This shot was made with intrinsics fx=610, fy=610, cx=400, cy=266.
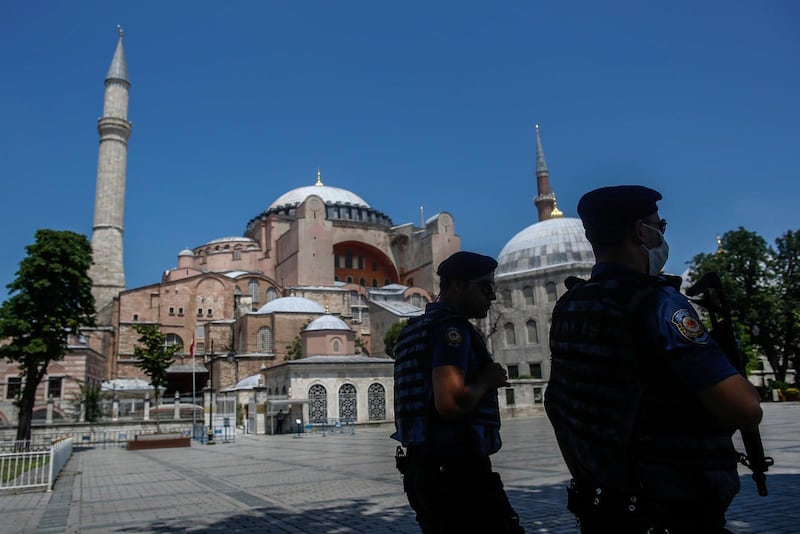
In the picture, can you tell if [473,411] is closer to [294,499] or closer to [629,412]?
[629,412]

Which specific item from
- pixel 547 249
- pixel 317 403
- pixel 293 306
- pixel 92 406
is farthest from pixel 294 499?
pixel 547 249

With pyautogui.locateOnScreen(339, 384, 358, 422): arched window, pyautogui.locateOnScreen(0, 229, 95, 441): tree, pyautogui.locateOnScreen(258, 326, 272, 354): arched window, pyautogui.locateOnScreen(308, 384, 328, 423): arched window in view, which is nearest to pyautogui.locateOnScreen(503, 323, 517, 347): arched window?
pyautogui.locateOnScreen(258, 326, 272, 354): arched window

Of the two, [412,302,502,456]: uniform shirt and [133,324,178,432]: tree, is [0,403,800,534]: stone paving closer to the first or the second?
[412,302,502,456]: uniform shirt

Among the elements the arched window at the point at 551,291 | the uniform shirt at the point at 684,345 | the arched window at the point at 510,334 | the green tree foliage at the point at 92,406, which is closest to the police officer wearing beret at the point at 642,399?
the uniform shirt at the point at 684,345

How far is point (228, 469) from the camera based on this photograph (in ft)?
38.9

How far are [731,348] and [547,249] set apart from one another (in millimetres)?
44500

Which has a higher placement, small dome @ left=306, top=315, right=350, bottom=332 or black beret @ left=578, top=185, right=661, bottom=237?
small dome @ left=306, top=315, right=350, bottom=332

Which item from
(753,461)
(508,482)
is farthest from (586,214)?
(508,482)

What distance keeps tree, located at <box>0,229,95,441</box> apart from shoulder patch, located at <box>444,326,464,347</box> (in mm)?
20820

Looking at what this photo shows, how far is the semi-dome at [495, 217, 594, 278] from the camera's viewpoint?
44.2m

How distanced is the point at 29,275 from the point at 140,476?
1218cm

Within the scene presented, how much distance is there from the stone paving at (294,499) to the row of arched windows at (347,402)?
16.0 metres

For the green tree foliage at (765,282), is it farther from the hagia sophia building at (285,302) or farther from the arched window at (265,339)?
the arched window at (265,339)

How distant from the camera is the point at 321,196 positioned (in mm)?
63969
